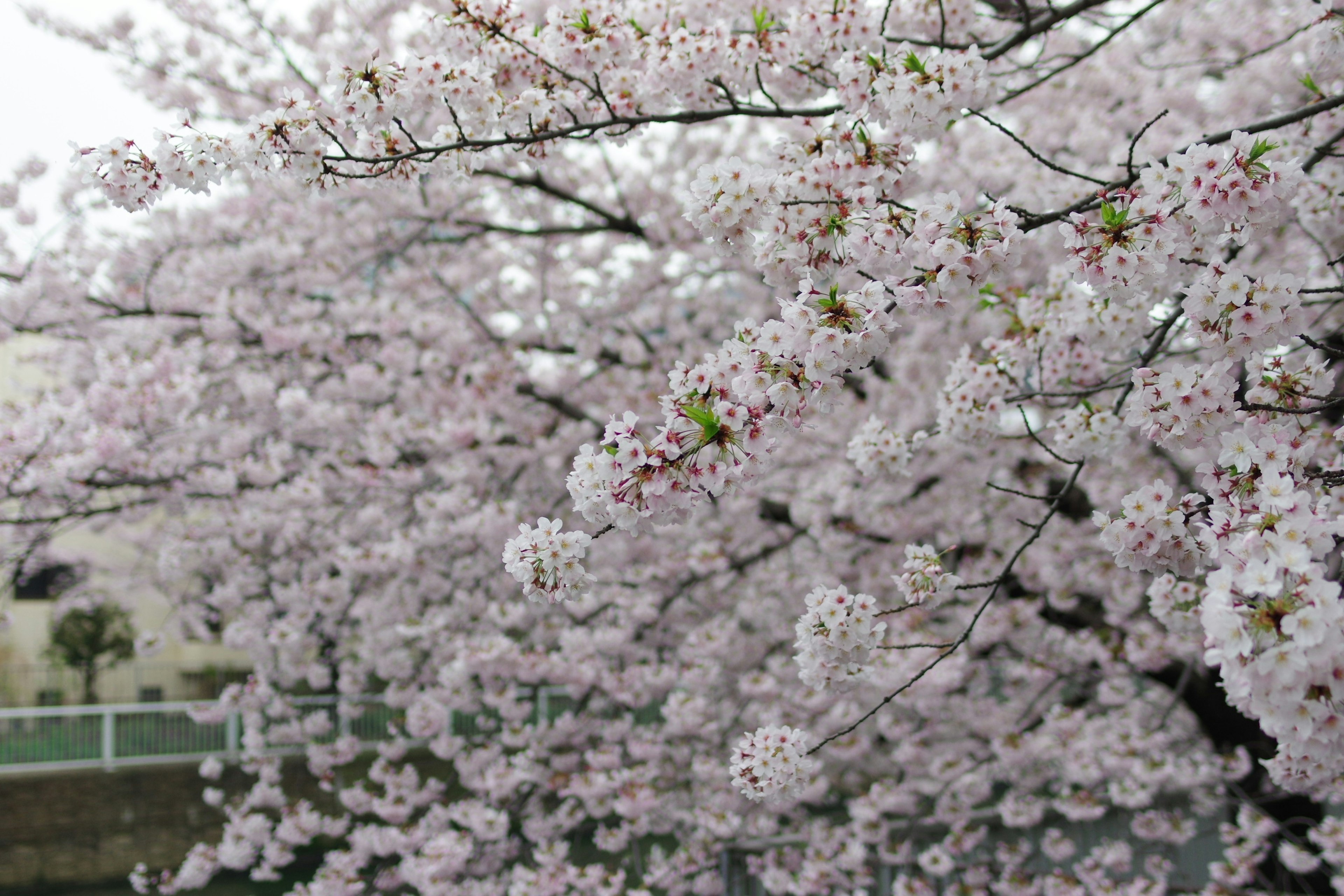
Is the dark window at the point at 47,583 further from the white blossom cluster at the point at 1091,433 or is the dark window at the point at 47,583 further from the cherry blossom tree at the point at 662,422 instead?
the white blossom cluster at the point at 1091,433

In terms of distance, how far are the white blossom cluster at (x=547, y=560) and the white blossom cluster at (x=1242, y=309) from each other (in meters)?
1.61

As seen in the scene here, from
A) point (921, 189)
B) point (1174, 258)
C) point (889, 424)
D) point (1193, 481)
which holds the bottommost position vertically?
point (1174, 258)

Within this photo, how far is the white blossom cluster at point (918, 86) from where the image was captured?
8.50 feet

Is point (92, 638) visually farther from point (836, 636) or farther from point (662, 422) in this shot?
point (836, 636)

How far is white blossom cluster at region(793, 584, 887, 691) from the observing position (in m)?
Result: 2.52

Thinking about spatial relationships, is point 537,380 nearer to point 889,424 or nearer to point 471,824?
point 889,424

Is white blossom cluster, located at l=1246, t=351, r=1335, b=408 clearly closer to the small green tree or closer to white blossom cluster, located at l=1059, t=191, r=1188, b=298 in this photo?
white blossom cluster, located at l=1059, t=191, r=1188, b=298

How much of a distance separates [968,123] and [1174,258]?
21.6ft

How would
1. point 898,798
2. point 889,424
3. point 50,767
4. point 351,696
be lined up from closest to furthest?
1. point 898,798
2. point 889,424
3. point 351,696
4. point 50,767

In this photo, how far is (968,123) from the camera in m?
8.00

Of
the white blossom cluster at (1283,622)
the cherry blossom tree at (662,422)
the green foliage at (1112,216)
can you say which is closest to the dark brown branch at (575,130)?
the cherry blossom tree at (662,422)

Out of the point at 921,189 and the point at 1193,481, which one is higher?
the point at 921,189

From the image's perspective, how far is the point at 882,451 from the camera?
355 cm

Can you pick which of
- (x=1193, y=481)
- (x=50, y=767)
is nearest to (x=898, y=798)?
(x=1193, y=481)
